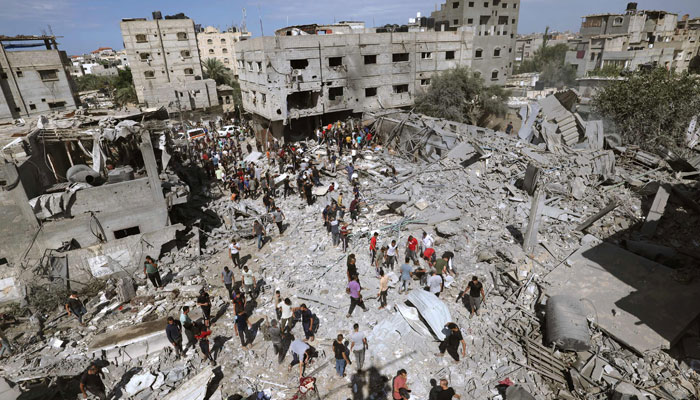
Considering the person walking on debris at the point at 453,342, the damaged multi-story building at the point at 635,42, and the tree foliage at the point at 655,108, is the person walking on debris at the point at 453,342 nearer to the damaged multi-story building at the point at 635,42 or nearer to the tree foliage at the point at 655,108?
the tree foliage at the point at 655,108

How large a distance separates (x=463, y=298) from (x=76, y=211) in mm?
14717

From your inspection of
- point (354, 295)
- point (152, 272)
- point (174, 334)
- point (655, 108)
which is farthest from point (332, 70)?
point (174, 334)

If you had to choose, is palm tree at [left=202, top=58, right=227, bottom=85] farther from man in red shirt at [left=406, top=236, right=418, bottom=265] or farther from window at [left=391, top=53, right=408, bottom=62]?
man in red shirt at [left=406, top=236, right=418, bottom=265]

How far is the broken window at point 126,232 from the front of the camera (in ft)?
49.6

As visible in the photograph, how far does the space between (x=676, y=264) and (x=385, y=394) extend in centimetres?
1017

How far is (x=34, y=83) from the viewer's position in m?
36.3

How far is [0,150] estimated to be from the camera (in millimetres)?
13406

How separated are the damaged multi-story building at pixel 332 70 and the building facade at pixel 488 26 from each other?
13.1 ft

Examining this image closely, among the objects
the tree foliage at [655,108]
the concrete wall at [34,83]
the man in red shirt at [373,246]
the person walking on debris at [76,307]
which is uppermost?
the concrete wall at [34,83]

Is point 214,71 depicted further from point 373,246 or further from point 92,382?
point 92,382

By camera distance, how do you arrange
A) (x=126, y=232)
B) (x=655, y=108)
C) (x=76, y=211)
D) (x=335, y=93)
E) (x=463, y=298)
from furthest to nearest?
1. (x=335, y=93)
2. (x=655, y=108)
3. (x=126, y=232)
4. (x=76, y=211)
5. (x=463, y=298)

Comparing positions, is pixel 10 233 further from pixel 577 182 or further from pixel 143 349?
pixel 577 182

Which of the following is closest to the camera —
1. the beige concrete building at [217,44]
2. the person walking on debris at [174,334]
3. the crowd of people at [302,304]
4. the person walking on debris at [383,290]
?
the crowd of people at [302,304]

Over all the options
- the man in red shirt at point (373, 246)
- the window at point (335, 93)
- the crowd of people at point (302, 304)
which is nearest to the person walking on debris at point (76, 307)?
the crowd of people at point (302, 304)
